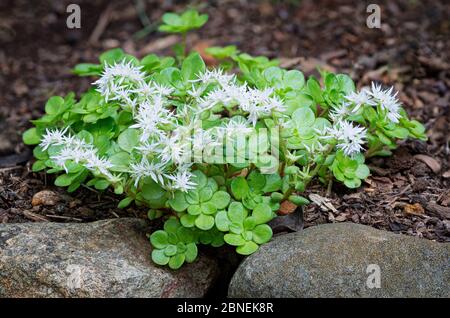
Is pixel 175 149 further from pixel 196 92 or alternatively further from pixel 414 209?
pixel 414 209

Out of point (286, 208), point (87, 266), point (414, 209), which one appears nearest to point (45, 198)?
point (87, 266)

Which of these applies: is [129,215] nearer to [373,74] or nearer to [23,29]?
[373,74]

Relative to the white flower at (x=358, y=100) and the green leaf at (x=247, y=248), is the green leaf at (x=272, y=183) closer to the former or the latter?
the green leaf at (x=247, y=248)

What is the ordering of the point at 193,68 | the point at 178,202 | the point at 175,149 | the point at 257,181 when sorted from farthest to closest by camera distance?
1. the point at 193,68
2. the point at 257,181
3. the point at 178,202
4. the point at 175,149

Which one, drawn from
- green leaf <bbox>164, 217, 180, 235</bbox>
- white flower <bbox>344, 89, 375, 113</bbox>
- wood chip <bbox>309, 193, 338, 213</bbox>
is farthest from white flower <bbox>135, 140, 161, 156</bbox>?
wood chip <bbox>309, 193, 338, 213</bbox>

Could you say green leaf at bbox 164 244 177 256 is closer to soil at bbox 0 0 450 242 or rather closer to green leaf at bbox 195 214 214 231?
green leaf at bbox 195 214 214 231

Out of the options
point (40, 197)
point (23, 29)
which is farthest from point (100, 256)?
point (23, 29)

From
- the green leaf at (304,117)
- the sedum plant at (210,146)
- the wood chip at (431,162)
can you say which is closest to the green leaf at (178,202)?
the sedum plant at (210,146)

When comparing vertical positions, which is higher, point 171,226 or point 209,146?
point 209,146
